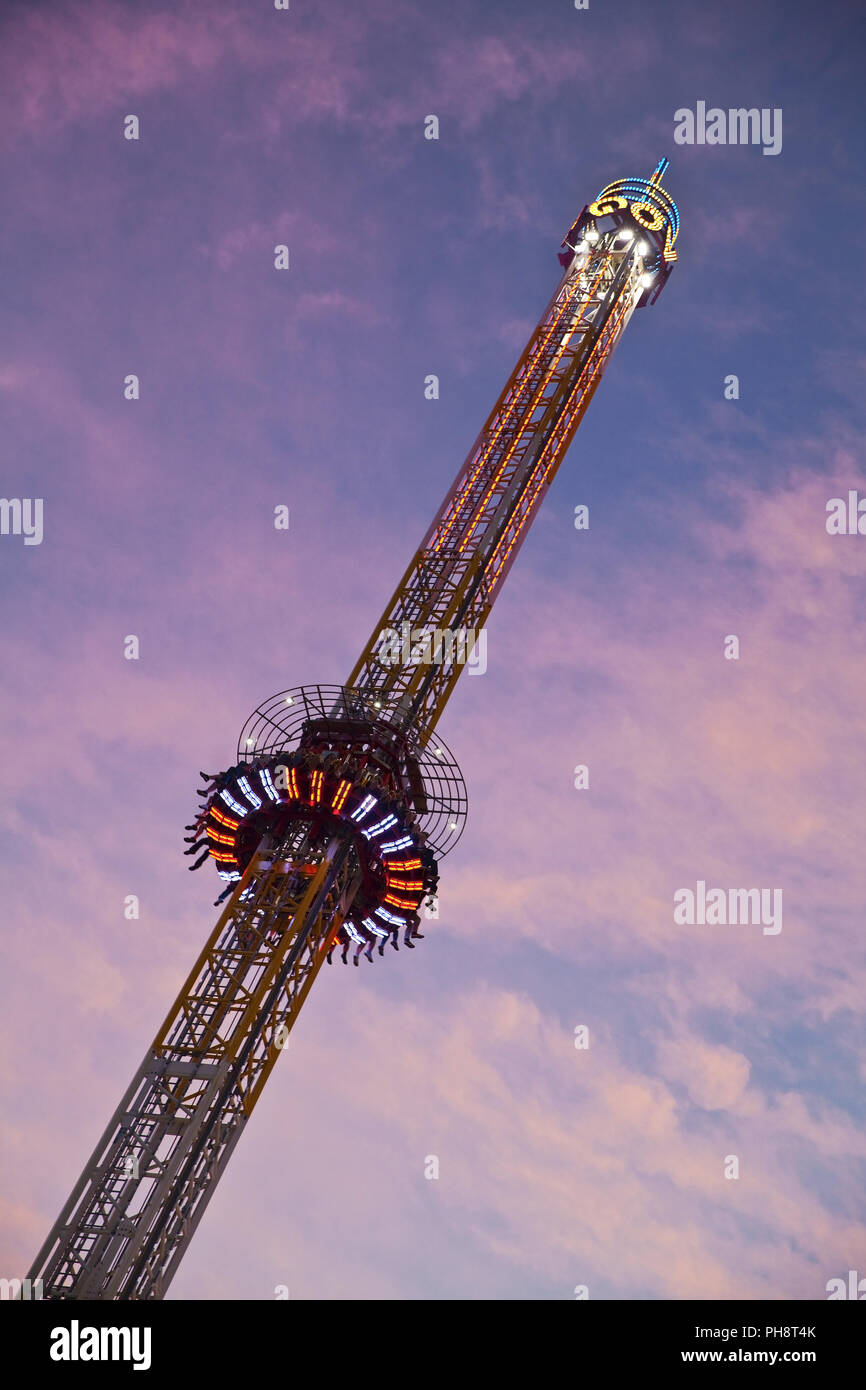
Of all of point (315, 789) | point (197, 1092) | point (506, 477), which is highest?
point (506, 477)

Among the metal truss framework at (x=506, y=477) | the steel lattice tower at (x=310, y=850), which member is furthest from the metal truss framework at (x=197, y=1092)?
the metal truss framework at (x=506, y=477)

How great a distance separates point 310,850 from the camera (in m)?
52.3

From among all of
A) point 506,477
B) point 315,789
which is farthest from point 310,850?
point 506,477

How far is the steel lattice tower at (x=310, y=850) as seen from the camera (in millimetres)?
42562

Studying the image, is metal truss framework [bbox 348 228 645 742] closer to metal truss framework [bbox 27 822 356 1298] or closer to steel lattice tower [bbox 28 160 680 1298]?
steel lattice tower [bbox 28 160 680 1298]

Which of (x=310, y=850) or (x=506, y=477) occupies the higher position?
(x=506, y=477)

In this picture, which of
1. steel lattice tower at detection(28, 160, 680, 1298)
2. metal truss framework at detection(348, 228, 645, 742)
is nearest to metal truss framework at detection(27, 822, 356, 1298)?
steel lattice tower at detection(28, 160, 680, 1298)

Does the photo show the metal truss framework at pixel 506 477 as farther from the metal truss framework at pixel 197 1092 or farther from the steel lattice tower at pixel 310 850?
the metal truss framework at pixel 197 1092

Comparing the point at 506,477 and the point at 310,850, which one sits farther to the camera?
the point at 506,477

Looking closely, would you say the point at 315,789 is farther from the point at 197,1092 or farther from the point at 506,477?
the point at 506,477

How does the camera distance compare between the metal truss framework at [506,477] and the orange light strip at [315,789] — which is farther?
the metal truss framework at [506,477]
